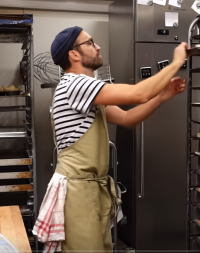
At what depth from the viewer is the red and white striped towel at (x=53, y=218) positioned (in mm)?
1665

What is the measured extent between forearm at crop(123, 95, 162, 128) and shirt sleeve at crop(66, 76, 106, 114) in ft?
1.04

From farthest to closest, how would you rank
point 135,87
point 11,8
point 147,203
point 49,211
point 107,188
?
point 11,8
point 147,203
point 107,188
point 49,211
point 135,87

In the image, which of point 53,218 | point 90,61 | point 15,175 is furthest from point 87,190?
point 15,175

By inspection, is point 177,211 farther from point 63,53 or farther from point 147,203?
point 63,53

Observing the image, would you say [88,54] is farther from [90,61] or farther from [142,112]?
[142,112]

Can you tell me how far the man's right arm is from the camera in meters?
1.50

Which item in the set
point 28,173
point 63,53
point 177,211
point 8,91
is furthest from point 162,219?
point 63,53

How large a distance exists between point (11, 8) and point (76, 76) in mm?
1911

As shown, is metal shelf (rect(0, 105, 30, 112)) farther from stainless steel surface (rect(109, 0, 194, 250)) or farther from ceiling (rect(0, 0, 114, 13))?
ceiling (rect(0, 0, 114, 13))

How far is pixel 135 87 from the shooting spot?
5.09ft

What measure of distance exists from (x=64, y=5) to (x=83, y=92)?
78.8 inches

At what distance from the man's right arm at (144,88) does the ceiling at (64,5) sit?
6.57 ft

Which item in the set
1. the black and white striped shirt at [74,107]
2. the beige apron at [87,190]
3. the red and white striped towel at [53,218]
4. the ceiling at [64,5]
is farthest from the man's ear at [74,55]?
the ceiling at [64,5]

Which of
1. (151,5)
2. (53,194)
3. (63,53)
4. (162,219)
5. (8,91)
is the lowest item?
(162,219)
